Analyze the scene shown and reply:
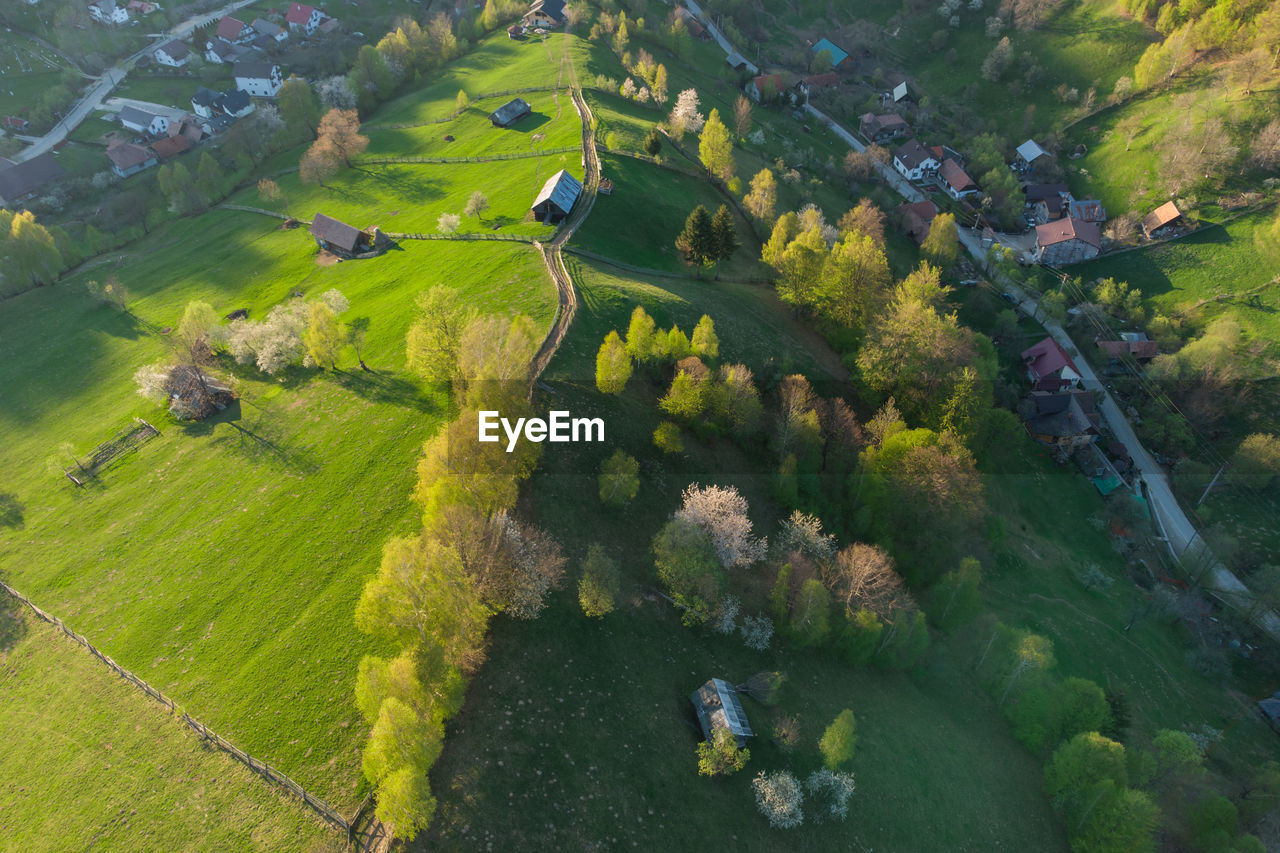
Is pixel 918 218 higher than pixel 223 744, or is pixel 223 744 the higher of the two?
pixel 918 218

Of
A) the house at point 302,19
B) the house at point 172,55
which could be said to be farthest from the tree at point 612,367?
the house at point 302,19

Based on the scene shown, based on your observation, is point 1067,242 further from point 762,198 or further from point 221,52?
point 221,52

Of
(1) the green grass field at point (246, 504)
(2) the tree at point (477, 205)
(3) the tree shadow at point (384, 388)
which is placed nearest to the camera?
(1) the green grass field at point (246, 504)

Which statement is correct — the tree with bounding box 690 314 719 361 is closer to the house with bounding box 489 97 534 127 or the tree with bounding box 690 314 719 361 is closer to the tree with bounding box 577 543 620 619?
the tree with bounding box 577 543 620 619

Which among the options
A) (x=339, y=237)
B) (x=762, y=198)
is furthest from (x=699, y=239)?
(x=339, y=237)

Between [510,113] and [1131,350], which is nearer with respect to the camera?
[1131,350]

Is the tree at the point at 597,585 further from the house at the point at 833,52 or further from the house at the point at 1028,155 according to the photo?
the house at the point at 833,52
